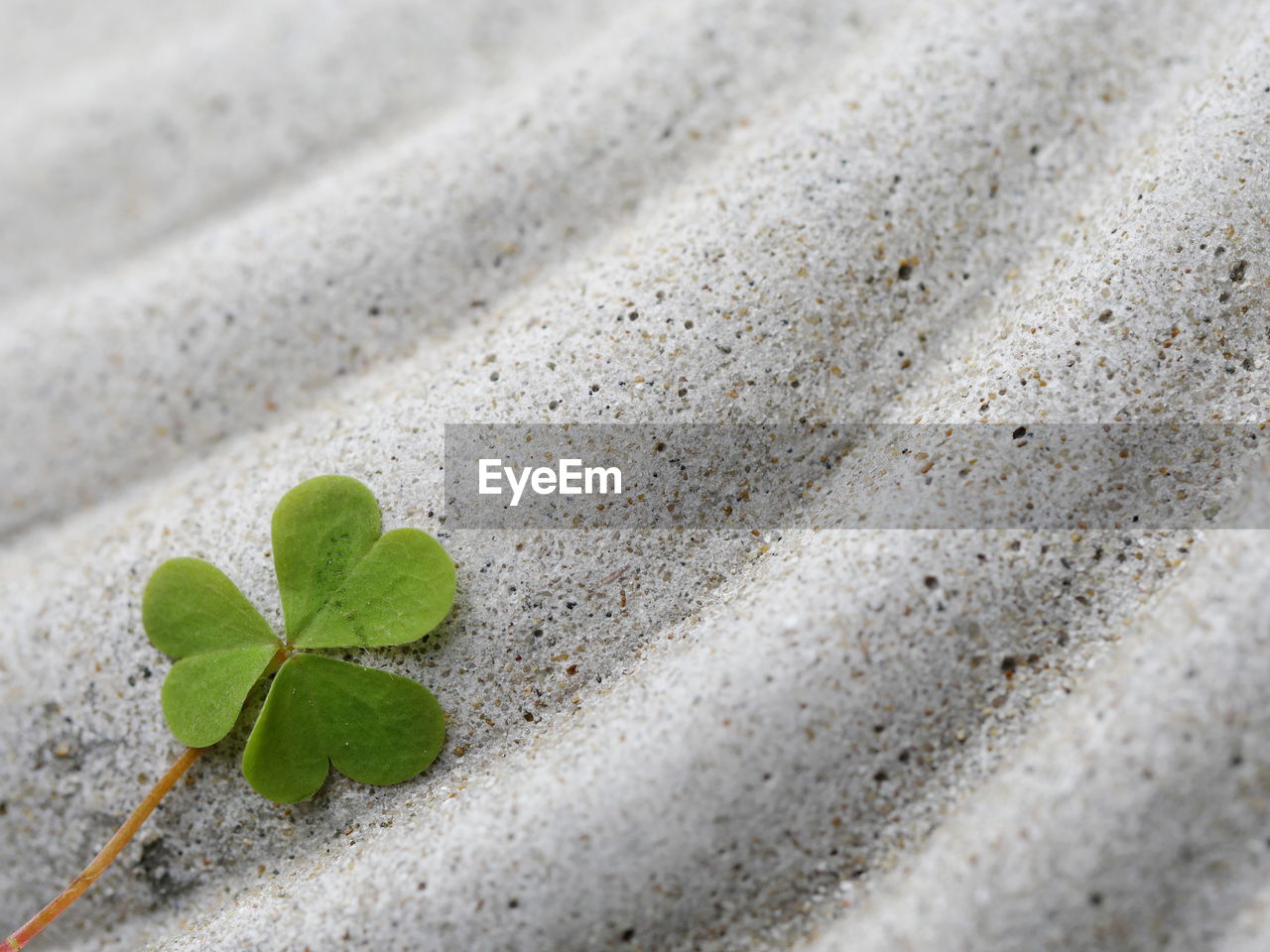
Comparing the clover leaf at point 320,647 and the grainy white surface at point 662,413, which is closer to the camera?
the grainy white surface at point 662,413

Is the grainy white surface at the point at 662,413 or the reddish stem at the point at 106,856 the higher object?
the grainy white surface at the point at 662,413

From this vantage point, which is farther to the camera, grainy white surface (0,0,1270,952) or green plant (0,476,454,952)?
green plant (0,476,454,952)

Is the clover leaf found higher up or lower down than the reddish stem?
higher up

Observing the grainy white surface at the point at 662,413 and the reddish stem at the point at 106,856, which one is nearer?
the grainy white surface at the point at 662,413
